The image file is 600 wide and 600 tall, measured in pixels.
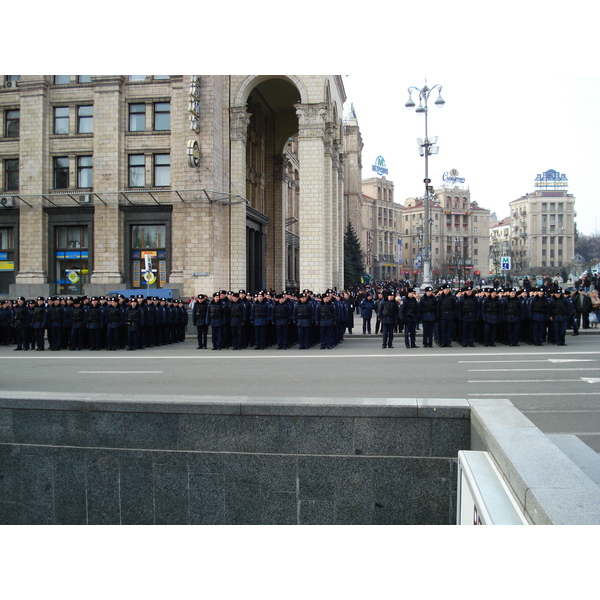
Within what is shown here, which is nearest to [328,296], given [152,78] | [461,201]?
[152,78]

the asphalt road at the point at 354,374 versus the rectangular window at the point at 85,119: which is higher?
the rectangular window at the point at 85,119

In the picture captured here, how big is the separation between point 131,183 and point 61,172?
180 inches

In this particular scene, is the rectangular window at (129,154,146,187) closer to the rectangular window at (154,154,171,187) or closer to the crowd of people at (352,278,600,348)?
the rectangular window at (154,154,171,187)

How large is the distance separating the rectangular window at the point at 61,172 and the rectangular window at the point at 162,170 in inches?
219

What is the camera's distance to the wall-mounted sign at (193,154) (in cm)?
3055

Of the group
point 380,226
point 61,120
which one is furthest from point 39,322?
point 380,226

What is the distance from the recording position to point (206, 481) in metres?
6.12

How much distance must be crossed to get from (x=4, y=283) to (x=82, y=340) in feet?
60.6

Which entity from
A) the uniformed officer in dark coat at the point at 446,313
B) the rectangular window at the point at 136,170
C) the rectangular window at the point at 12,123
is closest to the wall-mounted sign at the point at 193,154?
the rectangular window at the point at 136,170

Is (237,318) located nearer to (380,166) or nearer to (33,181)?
(33,181)

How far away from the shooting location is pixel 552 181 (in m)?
119

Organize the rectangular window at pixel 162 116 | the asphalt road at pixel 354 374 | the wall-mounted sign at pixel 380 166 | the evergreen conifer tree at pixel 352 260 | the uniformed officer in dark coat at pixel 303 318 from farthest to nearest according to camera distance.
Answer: the wall-mounted sign at pixel 380 166
the evergreen conifer tree at pixel 352 260
the rectangular window at pixel 162 116
the uniformed officer in dark coat at pixel 303 318
the asphalt road at pixel 354 374

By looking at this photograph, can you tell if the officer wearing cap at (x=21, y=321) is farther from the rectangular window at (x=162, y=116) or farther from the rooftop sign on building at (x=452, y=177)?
the rooftop sign on building at (x=452, y=177)

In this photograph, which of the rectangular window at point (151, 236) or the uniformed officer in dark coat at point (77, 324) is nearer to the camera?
the uniformed officer in dark coat at point (77, 324)
